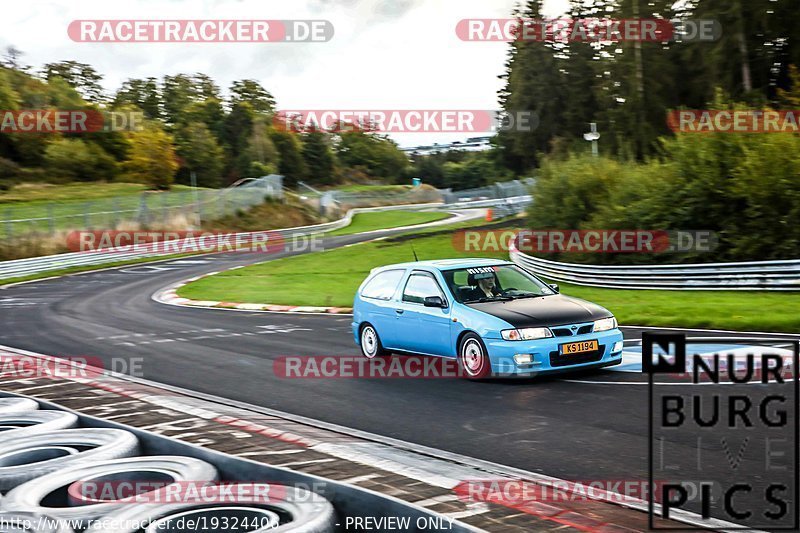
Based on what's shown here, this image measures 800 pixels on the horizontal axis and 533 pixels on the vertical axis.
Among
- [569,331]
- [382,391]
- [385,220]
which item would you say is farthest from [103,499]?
[385,220]

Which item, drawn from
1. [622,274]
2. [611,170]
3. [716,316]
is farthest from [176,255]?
[716,316]

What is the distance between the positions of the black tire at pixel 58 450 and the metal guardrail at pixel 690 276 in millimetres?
16785

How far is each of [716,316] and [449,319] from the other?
6.95 m

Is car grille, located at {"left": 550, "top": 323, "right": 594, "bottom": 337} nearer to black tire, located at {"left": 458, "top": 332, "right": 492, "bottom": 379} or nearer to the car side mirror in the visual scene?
black tire, located at {"left": 458, "top": 332, "right": 492, "bottom": 379}

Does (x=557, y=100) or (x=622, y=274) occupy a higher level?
(x=557, y=100)

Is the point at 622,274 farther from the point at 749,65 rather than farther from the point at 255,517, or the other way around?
the point at 749,65

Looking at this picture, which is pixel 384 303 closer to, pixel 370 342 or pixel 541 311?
pixel 370 342

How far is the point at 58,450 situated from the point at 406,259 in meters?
32.6

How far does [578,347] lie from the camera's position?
10375mm

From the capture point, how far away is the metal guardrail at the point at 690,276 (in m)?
20.3

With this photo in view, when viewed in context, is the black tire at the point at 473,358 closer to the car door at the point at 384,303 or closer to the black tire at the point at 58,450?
the car door at the point at 384,303

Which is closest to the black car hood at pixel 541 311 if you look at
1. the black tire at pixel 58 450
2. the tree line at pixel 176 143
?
the black tire at pixel 58 450

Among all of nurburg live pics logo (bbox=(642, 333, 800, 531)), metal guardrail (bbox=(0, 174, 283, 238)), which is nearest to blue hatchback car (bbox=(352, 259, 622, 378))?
nurburg live pics logo (bbox=(642, 333, 800, 531))

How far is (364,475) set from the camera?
650 centimetres
